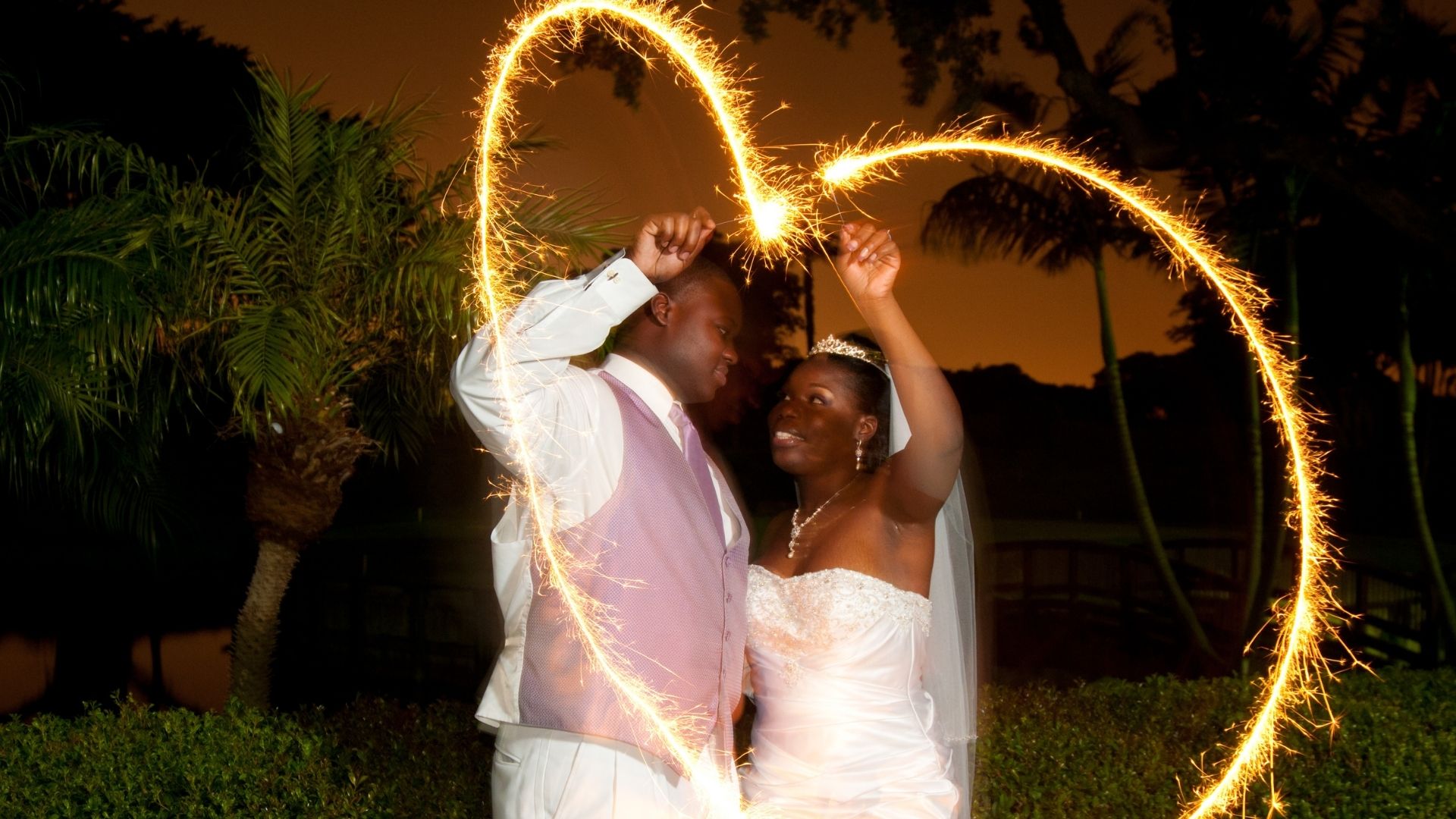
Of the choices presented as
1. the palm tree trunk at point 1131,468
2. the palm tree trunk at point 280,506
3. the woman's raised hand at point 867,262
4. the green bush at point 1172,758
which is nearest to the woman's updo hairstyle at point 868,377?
the woman's raised hand at point 867,262

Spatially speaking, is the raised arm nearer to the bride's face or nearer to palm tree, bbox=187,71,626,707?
the bride's face

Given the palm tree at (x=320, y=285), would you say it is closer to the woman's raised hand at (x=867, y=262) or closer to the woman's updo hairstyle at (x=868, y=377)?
the woman's updo hairstyle at (x=868, y=377)

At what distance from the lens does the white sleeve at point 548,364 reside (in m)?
2.68

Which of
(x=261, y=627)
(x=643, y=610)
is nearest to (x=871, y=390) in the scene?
(x=643, y=610)

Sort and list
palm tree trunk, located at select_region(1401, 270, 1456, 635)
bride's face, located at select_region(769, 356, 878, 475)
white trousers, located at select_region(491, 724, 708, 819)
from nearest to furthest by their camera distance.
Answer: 1. white trousers, located at select_region(491, 724, 708, 819)
2. bride's face, located at select_region(769, 356, 878, 475)
3. palm tree trunk, located at select_region(1401, 270, 1456, 635)

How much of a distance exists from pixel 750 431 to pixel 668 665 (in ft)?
128

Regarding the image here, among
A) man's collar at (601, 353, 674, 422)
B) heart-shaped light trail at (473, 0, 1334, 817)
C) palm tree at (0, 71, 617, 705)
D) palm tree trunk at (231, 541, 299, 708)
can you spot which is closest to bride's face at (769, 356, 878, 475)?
heart-shaped light trail at (473, 0, 1334, 817)

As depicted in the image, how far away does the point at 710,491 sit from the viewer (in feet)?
10.1

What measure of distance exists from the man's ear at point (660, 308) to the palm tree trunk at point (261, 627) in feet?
19.8

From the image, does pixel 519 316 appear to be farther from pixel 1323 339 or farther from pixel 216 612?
pixel 216 612

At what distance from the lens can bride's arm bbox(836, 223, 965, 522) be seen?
3.16 meters

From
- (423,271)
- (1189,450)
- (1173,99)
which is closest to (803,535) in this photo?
(423,271)

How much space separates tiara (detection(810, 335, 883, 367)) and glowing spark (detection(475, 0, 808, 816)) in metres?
0.67

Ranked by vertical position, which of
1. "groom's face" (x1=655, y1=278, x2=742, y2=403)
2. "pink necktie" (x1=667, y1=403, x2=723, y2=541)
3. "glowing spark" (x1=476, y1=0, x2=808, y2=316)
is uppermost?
"glowing spark" (x1=476, y1=0, x2=808, y2=316)
